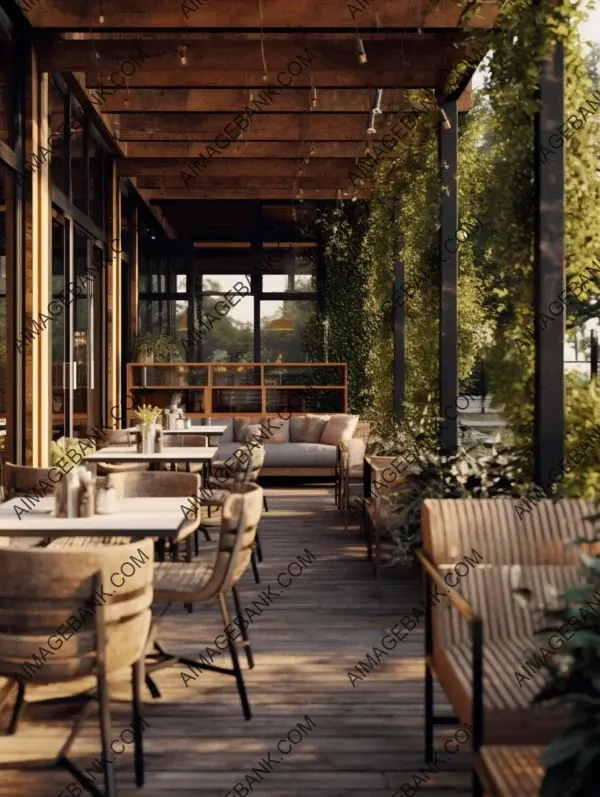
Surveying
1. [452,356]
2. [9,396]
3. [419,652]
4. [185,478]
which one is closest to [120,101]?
[9,396]

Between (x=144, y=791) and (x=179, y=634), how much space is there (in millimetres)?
2095

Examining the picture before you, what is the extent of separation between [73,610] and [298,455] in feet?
31.6

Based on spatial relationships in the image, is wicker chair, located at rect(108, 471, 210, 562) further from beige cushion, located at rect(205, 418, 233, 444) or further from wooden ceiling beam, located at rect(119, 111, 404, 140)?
beige cushion, located at rect(205, 418, 233, 444)

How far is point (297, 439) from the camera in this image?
1327 centimetres

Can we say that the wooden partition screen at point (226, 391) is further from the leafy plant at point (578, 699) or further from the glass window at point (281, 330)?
the leafy plant at point (578, 699)

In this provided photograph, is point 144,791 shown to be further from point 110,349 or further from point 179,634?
point 110,349

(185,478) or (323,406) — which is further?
(323,406)

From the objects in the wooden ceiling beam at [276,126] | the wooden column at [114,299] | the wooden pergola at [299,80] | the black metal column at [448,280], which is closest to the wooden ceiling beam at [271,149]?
the wooden pergola at [299,80]

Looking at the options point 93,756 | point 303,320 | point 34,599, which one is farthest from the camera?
point 303,320

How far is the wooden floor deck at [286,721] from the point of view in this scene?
348 cm

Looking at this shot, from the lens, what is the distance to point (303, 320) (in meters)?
17.3

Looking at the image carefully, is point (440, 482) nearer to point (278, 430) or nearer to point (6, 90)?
point (6, 90)

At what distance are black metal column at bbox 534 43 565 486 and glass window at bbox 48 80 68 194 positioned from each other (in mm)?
5662

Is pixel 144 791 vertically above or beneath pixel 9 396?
beneath
